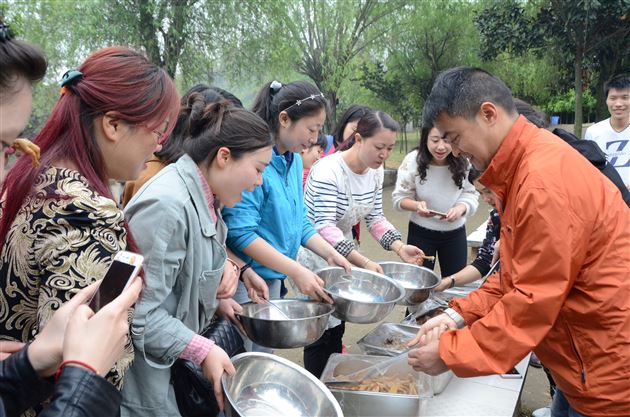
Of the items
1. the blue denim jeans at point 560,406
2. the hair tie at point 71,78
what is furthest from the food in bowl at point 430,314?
the hair tie at point 71,78

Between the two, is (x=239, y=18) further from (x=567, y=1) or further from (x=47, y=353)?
(x=47, y=353)

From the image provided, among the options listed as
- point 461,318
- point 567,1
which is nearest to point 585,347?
point 461,318

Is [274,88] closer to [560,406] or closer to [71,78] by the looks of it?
[71,78]

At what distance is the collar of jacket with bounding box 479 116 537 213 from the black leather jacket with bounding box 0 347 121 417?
1.25m

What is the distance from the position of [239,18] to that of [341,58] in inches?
220

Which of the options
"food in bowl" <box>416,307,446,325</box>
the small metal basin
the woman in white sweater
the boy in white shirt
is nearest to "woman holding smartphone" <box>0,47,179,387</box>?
the small metal basin

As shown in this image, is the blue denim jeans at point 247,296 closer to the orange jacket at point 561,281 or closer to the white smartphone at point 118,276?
the orange jacket at point 561,281

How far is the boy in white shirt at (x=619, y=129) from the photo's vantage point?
4.29 m

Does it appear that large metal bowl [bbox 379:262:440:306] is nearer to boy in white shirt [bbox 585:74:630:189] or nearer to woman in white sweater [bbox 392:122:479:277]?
woman in white sweater [bbox 392:122:479:277]

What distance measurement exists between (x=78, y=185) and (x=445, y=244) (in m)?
2.84

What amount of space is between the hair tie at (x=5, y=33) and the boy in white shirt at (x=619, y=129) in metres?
4.59

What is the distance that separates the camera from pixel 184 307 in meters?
1.58

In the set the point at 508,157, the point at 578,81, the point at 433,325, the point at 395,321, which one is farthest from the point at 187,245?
the point at 578,81

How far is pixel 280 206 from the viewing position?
2.29m
